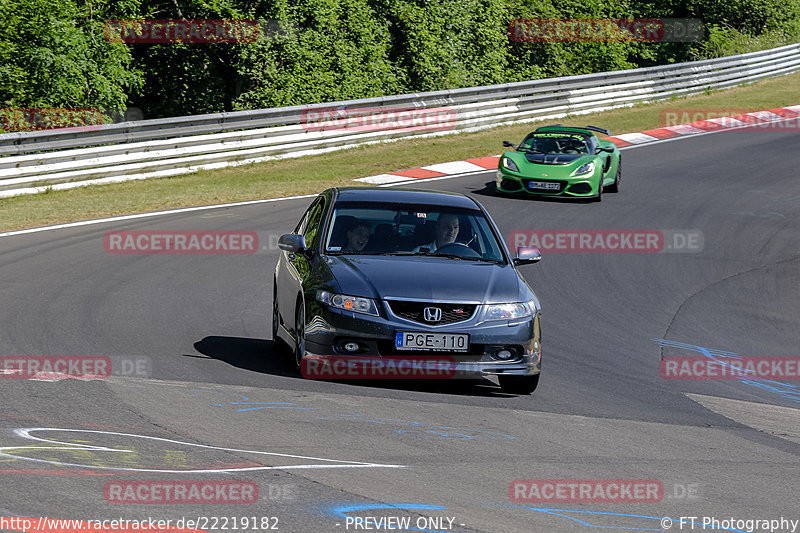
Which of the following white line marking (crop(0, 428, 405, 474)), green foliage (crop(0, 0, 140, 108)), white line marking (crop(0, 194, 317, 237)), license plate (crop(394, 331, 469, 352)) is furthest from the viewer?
green foliage (crop(0, 0, 140, 108))

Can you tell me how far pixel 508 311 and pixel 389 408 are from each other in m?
1.32

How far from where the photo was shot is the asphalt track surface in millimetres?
5430

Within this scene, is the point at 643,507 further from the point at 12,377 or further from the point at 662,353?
the point at 662,353

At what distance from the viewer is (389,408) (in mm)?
7625

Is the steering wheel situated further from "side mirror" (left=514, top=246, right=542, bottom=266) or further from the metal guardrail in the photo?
the metal guardrail

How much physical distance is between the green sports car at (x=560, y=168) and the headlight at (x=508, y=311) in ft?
39.4

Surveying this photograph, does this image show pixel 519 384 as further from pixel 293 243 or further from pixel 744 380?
pixel 744 380

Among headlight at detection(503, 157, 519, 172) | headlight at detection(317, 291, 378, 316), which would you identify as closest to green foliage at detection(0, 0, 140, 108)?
headlight at detection(503, 157, 519, 172)

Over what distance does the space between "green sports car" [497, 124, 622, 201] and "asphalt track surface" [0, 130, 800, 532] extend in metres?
4.05

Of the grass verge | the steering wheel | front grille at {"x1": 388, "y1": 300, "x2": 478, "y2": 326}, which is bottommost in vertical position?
the grass verge

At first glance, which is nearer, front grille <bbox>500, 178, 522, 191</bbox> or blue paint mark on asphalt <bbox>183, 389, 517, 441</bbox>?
blue paint mark on asphalt <bbox>183, 389, 517, 441</bbox>

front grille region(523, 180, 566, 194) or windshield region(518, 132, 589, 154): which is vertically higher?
windshield region(518, 132, 589, 154)

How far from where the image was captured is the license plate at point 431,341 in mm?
8062

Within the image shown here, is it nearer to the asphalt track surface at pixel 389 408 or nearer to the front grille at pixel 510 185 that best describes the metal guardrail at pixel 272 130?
the asphalt track surface at pixel 389 408
